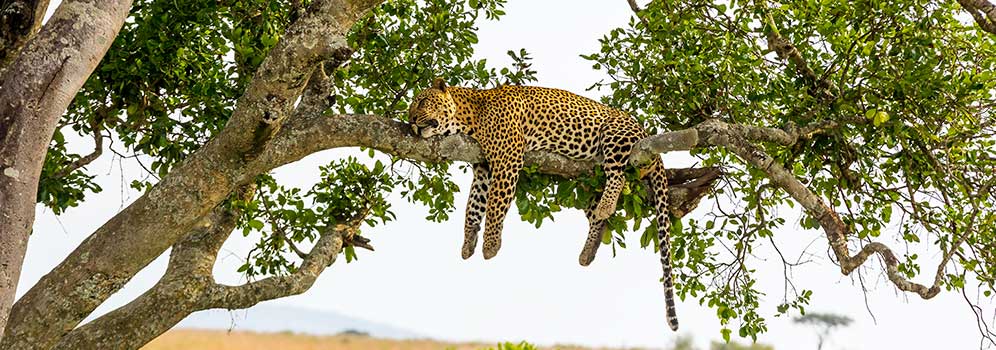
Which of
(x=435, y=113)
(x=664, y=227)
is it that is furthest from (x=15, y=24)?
(x=664, y=227)

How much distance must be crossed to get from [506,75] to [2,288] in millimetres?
4846

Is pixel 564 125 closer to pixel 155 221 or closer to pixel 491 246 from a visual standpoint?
pixel 491 246

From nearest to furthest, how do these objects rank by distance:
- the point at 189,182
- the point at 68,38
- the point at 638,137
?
1. the point at 68,38
2. the point at 189,182
3. the point at 638,137

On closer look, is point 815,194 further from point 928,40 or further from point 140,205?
point 140,205

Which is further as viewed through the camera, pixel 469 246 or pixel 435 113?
pixel 469 246

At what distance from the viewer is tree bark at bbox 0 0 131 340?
4.88 m

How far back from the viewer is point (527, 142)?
7961 millimetres

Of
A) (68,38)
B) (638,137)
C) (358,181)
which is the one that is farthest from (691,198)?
(68,38)

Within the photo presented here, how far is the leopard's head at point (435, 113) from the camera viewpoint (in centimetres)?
726

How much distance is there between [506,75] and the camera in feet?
29.3

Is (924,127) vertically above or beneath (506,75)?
beneath

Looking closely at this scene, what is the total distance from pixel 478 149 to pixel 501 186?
311mm

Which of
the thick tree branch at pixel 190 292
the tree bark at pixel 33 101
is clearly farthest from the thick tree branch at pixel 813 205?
the tree bark at pixel 33 101

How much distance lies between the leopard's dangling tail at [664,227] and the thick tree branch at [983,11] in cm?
235
